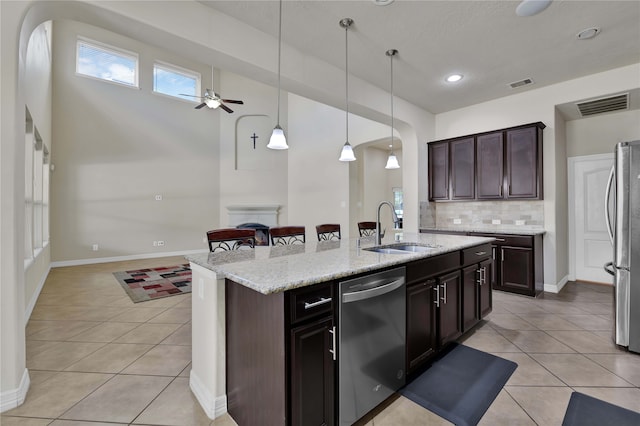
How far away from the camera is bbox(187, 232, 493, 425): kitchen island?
1.27 metres

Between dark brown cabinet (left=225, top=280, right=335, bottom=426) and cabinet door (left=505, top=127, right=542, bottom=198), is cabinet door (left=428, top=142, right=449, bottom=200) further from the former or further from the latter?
dark brown cabinet (left=225, top=280, right=335, bottom=426)

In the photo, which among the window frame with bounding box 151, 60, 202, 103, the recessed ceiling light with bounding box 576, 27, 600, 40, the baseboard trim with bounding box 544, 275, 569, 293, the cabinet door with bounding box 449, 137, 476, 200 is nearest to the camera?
the recessed ceiling light with bounding box 576, 27, 600, 40

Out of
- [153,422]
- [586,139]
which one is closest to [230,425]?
[153,422]

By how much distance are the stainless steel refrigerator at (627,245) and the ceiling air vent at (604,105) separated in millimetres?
1940

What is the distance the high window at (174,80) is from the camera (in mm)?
6930

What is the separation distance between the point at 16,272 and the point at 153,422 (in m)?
1.19

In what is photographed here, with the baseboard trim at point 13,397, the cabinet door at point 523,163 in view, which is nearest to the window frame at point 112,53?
the baseboard trim at point 13,397

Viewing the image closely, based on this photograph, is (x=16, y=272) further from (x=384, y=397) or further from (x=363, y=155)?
(x=363, y=155)

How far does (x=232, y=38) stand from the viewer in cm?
254

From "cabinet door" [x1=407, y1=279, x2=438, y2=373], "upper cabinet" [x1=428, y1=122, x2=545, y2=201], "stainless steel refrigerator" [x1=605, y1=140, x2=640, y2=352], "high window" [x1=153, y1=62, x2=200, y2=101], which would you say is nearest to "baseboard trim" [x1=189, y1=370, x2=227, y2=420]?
"cabinet door" [x1=407, y1=279, x2=438, y2=373]

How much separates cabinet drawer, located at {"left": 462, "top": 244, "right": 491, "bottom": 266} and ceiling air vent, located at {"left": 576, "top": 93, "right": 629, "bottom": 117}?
2.75 metres

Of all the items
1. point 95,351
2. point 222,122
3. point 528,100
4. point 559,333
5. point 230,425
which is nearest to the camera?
point 230,425

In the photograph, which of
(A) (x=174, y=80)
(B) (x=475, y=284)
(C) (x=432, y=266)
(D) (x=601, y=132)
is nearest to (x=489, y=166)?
(D) (x=601, y=132)

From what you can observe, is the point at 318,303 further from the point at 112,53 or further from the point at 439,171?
the point at 112,53
